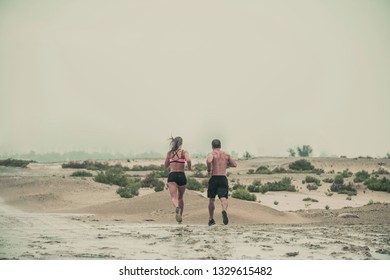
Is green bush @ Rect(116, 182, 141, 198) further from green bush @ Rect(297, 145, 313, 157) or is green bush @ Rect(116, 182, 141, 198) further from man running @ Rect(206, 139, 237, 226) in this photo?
green bush @ Rect(297, 145, 313, 157)

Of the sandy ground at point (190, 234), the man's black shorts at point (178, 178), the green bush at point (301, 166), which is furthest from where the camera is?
the green bush at point (301, 166)

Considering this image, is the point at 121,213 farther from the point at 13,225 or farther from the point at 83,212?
the point at 13,225

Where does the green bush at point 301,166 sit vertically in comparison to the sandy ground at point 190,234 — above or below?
above

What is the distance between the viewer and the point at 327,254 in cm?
1155

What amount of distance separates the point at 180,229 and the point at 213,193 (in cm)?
137

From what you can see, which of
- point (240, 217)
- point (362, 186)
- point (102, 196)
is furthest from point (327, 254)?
point (362, 186)

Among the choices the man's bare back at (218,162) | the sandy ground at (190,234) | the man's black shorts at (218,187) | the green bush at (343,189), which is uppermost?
the man's bare back at (218,162)

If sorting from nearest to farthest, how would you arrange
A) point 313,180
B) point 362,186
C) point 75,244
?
point 75,244, point 362,186, point 313,180

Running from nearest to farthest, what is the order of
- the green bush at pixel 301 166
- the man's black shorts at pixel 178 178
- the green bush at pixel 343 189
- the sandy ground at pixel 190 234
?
the sandy ground at pixel 190 234 → the man's black shorts at pixel 178 178 → the green bush at pixel 343 189 → the green bush at pixel 301 166

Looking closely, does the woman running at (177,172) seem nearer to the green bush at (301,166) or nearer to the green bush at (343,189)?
the green bush at (343,189)

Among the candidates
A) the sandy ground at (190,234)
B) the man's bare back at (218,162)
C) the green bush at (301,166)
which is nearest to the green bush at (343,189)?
the sandy ground at (190,234)

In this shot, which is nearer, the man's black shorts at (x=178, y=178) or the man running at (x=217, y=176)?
the man running at (x=217, y=176)

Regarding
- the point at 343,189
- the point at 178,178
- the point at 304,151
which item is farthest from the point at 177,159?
the point at 304,151

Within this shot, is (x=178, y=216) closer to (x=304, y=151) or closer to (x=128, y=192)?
(x=128, y=192)
